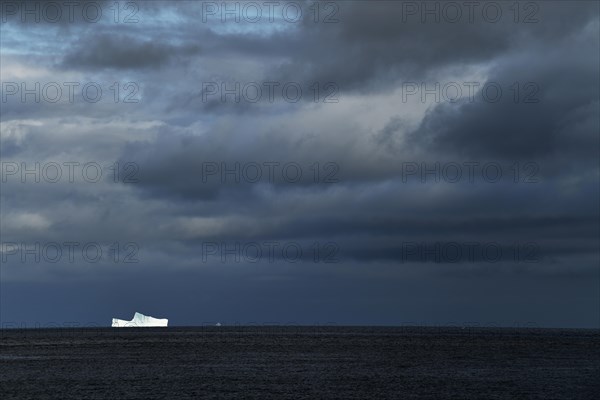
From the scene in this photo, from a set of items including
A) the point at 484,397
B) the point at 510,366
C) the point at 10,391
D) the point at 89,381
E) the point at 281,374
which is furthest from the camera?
the point at 510,366

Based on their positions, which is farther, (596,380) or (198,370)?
(198,370)

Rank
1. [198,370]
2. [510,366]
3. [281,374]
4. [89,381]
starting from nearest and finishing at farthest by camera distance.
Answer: [89,381] < [281,374] < [198,370] < [510,366]

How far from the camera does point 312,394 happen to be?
279 ft

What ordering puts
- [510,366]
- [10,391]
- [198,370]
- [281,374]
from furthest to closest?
[510,366] → [198,370] → [281,374] → [10,391]

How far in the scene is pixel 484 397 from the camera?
84.2 m

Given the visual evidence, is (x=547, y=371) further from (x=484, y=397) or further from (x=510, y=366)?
A: (x=484, y=397)

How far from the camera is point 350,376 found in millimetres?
110688

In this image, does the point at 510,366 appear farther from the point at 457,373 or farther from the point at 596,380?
the point at 596,380

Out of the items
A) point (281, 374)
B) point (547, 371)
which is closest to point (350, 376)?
point (281, 374)

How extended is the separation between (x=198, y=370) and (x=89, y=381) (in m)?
21.6

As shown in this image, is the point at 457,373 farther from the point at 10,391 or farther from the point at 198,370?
the point at 10,391

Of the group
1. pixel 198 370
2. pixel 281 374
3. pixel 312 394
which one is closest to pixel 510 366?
pixel 281 374

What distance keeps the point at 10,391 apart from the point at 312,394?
34.2 meters

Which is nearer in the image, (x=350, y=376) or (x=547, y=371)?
(x=350, y=376)
